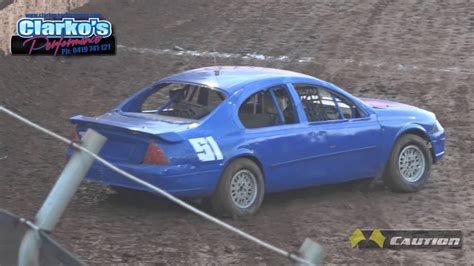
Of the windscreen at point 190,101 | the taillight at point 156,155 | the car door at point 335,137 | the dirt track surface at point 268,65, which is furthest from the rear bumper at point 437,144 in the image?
the taillight at point 156,155

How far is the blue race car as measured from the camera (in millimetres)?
8617

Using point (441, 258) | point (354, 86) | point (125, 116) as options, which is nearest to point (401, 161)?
point (441, 258)

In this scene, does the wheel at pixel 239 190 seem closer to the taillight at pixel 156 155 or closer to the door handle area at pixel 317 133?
the taillight at pixel 156 155

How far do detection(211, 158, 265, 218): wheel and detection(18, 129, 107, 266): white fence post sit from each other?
4655 millimetres

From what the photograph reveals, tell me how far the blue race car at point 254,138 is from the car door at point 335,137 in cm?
1

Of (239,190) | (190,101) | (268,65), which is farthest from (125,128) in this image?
(268,65)

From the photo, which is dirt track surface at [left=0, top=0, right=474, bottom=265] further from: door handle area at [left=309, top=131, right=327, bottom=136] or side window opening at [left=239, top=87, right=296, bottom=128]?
side window opening at [left=239, top=87, right=296, bottom=128]

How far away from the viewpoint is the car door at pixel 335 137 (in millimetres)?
9523

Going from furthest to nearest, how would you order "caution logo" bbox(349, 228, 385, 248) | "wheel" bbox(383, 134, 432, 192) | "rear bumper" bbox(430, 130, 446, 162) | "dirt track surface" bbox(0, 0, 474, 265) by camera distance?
"rear bumper" bbox(430, 130, 446, 162), "wheel" bbox(383, 134, 432, 192), "caution logo" bbox(349, 228, 385, 248), "dirt track surface" bbox(0, 0, 474, 265)

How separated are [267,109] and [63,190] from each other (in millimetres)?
5539

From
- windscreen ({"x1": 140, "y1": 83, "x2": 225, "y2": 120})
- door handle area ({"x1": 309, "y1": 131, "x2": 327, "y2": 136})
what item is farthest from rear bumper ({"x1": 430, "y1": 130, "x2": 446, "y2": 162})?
windscreen ({"x1": 140, "y1": 83, "x2": 225, "y2": 120})

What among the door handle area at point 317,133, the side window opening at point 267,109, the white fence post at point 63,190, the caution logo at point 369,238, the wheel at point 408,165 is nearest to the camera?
the white fence post at point 63,190

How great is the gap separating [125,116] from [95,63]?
8.06m

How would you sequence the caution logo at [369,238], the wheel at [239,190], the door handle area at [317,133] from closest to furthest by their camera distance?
the caution logo at [369,238], the wheel at [239,190], the door handle area at [317,133]
